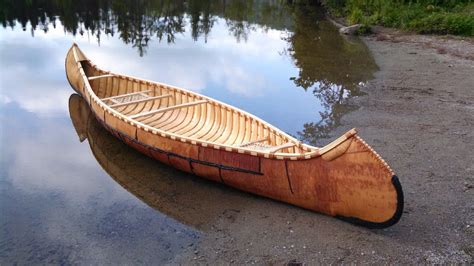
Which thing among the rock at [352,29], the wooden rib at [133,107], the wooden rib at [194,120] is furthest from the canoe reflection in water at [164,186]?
the rock at [352,29]

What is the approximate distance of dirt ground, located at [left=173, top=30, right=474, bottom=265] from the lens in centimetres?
459

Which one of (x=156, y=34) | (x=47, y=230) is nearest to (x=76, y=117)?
(x=47, y=230)

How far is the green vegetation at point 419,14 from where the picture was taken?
609 inches

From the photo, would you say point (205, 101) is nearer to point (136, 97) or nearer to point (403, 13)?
point (136, 97)

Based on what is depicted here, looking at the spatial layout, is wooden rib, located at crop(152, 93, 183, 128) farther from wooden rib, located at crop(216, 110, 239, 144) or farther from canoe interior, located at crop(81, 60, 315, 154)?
wooden rib, located at crop(216, 110, 239, 144)

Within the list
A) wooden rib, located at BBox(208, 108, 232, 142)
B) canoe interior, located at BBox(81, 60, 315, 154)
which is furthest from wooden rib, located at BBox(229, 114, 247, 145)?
wooden rib, located at BBox(208, 108, 232, 142)

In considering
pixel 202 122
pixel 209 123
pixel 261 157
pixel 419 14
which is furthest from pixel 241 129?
pixel 419 14

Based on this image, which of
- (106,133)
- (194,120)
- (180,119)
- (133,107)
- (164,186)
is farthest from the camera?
(133,107)

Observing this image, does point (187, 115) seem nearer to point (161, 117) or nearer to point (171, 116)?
point (171, 116)

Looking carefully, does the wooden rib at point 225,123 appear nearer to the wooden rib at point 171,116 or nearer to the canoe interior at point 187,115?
the canoe interior at point 187,115

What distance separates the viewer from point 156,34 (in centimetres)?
1825

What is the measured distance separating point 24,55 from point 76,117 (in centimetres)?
583

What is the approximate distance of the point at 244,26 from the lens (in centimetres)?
2170

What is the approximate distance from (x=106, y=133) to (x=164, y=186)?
2.42m
